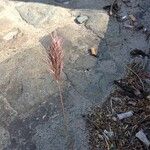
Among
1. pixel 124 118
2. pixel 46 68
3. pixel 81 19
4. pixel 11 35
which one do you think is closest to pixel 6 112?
pixel 46 68

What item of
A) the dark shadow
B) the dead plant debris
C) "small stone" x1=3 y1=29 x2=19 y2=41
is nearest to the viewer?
the dead plant debris

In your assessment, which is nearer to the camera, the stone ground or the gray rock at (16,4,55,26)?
the stone ground

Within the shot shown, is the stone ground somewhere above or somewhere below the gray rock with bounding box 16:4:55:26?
below

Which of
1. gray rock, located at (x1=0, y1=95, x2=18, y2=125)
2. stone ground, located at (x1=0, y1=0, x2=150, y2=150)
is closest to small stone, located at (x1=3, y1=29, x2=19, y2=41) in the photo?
stone ground, located at (x1=0, y1=0, x2=150, y2=150)

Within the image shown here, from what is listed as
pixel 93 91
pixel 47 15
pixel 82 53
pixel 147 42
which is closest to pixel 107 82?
pixel 93 91

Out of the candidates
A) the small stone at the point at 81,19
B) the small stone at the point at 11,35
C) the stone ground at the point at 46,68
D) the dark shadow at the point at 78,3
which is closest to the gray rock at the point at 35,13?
the stone ground at the point at 46,68

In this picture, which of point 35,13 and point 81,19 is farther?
point 35,13

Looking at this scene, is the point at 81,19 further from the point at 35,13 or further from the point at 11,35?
the point at 11,35

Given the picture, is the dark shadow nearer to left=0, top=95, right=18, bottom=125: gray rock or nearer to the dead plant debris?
the dead plant debris

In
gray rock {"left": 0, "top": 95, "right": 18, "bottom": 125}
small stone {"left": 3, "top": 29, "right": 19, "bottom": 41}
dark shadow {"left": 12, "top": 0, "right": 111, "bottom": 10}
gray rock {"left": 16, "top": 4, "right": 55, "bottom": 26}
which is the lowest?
gray rock {"left": 0, "top": 95, "right": 18, "bottom": 125}

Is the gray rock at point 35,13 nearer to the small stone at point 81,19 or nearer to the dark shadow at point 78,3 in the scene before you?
the dark shadow at point 78,3
